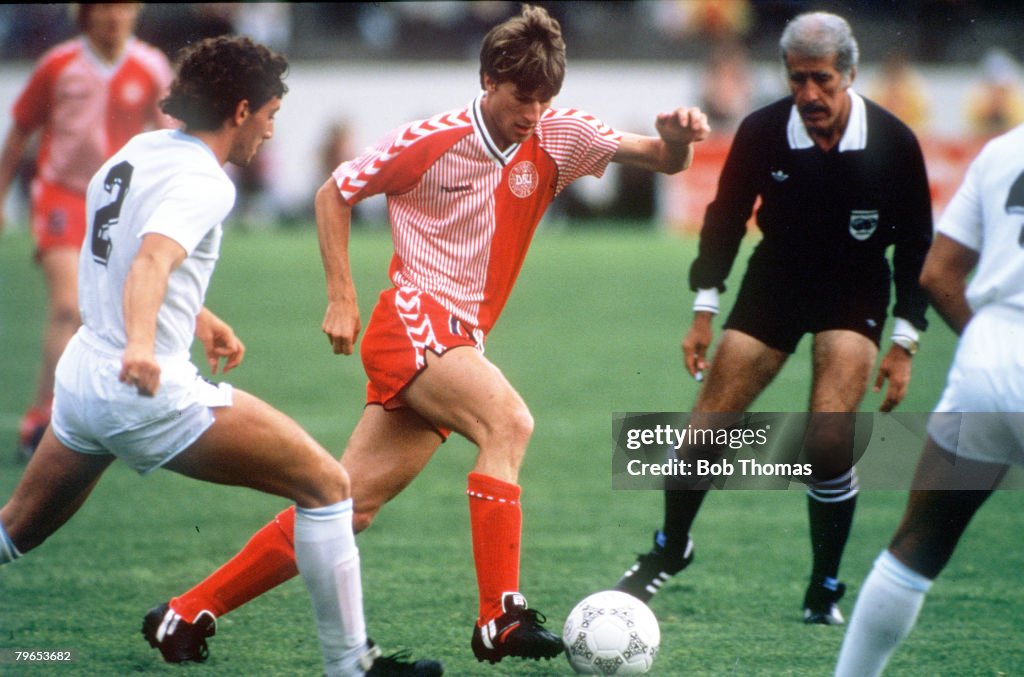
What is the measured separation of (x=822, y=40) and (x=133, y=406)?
8.78 feet

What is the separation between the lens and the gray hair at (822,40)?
4.91 metres

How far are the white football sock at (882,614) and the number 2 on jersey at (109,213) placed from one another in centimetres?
222

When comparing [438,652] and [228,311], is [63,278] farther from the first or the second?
[228,311]

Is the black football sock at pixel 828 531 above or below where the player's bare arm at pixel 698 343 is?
below

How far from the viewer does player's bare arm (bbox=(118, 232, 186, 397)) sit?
347 cm

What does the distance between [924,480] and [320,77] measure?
19984 millimetres

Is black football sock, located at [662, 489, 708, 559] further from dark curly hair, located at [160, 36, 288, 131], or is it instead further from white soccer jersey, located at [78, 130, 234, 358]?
dark curly hair, located at [160, 36, 288, 131]

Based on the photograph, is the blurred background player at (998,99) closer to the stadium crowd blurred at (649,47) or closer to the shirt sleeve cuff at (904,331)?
the stadium crowd blurred at (649,47)

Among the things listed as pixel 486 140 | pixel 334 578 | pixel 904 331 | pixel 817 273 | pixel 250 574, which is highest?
pixel 486 140

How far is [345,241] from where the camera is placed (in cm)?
468

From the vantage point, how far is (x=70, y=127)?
322 inches

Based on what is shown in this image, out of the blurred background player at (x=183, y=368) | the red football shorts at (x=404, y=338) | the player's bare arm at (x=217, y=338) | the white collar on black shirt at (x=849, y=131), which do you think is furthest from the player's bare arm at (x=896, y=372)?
the player's bare arm at (x=217, y=338)

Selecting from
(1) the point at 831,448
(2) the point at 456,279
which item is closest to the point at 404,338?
(2) the point at 456,279

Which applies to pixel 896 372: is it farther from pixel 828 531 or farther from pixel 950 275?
pixel 950 275
